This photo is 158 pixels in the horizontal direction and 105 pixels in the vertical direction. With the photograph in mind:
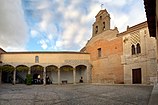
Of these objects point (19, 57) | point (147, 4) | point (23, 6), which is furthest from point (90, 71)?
point (147, 4)

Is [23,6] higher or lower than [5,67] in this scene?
higher

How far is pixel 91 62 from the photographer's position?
92.9 ft

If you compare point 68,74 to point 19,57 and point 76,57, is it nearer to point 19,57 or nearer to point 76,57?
point 76,57

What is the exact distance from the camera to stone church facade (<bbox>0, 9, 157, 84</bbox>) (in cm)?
1980

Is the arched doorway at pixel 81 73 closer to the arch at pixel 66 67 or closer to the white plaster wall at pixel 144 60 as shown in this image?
the arch at pixel 66 67

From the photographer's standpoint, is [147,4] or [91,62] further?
[91,62]

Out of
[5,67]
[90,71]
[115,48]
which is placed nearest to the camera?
[115,48]

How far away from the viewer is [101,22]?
1129 inches

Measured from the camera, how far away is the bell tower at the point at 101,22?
2791 cm

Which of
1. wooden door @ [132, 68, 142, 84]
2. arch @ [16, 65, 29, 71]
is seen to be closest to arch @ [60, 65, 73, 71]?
arch @ [16, 65, 29, 71]

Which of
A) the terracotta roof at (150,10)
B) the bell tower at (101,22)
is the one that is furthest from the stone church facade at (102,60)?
the terracotta roof at (150,10)

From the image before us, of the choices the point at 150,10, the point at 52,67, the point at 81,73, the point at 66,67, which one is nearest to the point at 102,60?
the point at 81,73

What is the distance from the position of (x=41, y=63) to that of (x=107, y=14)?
12.0m

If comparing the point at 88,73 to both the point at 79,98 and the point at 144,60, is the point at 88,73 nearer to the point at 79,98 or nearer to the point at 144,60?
the point at 144,60
